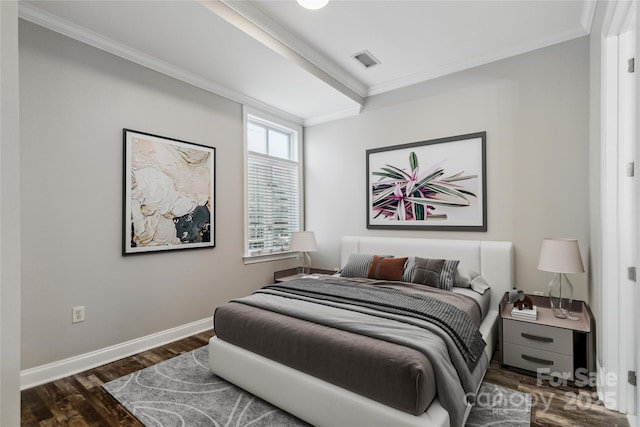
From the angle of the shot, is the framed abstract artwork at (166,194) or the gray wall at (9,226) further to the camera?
the framed abstract artwork at (166,194)

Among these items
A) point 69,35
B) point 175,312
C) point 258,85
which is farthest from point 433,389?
point 69,35

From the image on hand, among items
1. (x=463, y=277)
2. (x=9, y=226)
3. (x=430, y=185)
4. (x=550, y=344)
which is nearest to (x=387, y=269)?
(x=463, y=277)

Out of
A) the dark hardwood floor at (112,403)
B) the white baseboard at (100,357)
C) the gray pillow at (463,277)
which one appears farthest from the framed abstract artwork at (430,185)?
the white baseboard at (100,357)

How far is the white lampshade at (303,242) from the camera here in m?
4.11

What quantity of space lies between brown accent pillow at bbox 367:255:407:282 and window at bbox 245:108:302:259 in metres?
1.52

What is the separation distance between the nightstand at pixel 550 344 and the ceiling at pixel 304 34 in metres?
2.42

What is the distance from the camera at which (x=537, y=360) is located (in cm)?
242

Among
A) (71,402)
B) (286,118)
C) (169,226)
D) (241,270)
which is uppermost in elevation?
(286,118)

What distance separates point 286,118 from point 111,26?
2.31 m

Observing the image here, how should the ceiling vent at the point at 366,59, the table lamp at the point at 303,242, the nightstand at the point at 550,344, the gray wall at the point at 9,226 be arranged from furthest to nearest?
1. the table lamp at the point at 303,242
2. the ceiling vent at the point at 366,59
3. the nightstand at the point at 550,344
4. the gray wall at the point at 9,226

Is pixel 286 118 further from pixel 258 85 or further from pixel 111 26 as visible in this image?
pixel 111 26

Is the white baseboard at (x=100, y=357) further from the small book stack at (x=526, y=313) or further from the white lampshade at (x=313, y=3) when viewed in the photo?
the white lampshade at (x=313, y=3)

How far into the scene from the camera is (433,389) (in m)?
1.60

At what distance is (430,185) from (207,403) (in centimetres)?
294
